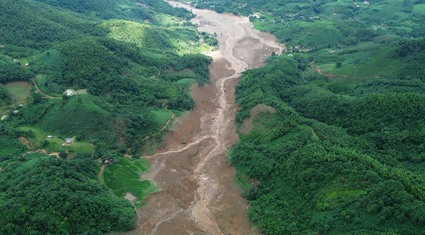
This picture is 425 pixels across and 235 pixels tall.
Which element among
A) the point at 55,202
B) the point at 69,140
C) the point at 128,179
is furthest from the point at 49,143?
the point at 55,202

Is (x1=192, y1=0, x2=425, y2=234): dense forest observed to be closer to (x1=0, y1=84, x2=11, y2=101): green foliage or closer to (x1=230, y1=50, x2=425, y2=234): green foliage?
(x1=230, y1=50, x2=425, y2=234): green foliage

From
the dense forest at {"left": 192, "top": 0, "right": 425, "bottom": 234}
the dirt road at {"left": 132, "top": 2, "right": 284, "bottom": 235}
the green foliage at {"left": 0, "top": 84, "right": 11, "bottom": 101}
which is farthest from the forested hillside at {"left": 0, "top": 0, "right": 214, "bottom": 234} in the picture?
the dense forest at {"left": 192, "top": 0, "right": 425, "bottom": 234}

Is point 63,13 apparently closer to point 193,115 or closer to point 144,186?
point 193,115

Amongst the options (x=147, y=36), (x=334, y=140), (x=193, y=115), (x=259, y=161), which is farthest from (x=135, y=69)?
(x=334, y=140)

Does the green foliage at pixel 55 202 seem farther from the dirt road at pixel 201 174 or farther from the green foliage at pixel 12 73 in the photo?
the green foliage at pixel 12 73

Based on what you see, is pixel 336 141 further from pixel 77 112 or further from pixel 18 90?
pixel 18 90
